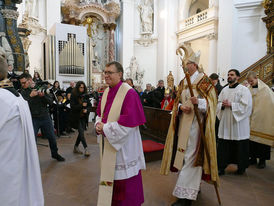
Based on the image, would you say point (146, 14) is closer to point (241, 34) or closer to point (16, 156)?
point (241, 34)

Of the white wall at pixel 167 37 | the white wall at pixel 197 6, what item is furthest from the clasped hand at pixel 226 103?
the white wall at pixel 197 6

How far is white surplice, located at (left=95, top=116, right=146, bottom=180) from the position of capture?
207 cm

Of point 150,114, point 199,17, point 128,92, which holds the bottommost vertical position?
point 150,114

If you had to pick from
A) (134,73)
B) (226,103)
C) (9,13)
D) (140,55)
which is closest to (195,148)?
(226,103)

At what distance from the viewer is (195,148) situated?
2.73 meters

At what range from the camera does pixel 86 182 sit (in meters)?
3.47

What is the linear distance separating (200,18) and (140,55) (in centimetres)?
517

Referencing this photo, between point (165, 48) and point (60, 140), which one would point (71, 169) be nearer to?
point (60, 140)

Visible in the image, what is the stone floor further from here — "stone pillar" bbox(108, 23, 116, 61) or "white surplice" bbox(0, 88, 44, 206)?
"stone pillar" bbox(108, 23, 116, 61)

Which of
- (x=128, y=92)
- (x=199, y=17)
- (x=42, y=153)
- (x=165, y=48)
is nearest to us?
(x=128, y=92)

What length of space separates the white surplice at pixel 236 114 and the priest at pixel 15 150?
10.3 ft

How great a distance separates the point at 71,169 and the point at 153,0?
15.4m

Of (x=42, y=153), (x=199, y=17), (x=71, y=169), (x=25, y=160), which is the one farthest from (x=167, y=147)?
(x=199, y=17)

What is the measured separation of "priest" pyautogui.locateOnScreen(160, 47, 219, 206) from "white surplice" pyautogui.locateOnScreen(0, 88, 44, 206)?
1635 mm
